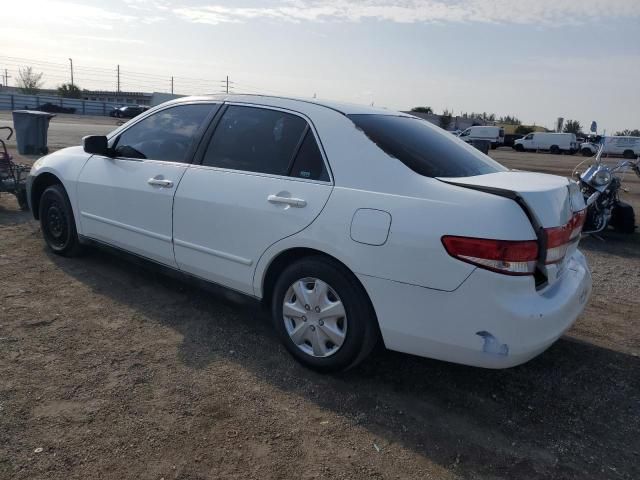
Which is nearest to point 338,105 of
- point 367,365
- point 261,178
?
point 261,178

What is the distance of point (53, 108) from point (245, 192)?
51469 millimetres

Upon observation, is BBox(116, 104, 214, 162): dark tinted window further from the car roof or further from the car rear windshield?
the car rear windshield

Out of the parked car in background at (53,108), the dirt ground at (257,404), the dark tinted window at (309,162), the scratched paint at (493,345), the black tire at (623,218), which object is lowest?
the dirt ground at (257,404)

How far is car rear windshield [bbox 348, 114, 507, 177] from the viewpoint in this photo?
3.07 m

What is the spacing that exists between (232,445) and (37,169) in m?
3.81

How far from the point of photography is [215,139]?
3789mm

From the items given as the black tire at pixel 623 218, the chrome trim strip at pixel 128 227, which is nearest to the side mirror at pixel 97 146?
the chrome trim strip at pixel 128 227

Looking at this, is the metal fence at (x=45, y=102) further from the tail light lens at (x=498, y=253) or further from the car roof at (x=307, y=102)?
the tail light lens at (x=498, y=253)

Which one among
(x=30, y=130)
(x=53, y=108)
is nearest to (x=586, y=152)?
(x=30, y=130)

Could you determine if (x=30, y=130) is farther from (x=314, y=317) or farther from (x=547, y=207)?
(x=547, y=207)

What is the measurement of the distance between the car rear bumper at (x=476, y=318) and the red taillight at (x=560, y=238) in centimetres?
18

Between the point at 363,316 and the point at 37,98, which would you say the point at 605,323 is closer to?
the point at 363,316

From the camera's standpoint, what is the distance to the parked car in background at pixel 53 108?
47000mm

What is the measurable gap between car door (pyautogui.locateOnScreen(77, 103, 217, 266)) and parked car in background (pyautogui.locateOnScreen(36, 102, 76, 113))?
47948 millimetres
